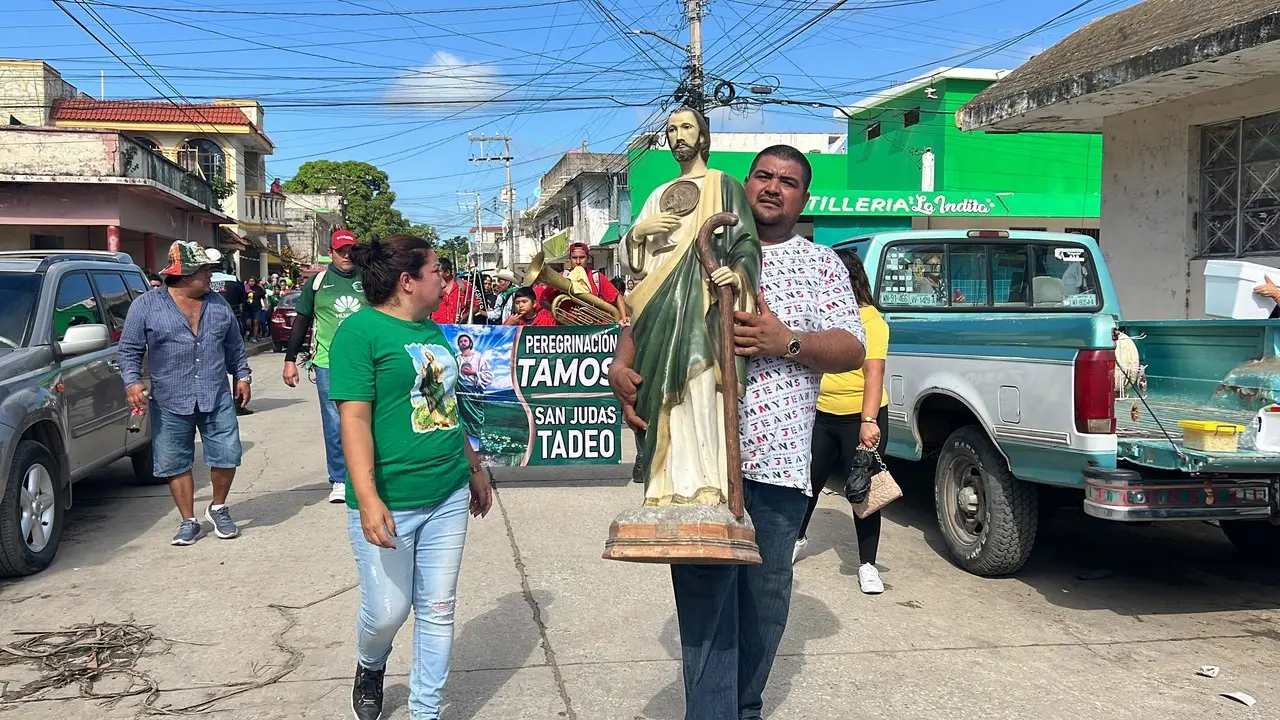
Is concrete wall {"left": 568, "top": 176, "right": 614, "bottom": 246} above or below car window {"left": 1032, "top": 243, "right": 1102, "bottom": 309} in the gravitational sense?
above

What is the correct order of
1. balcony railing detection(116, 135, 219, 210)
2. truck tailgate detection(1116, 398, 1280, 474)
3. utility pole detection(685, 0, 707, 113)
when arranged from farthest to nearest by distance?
balcony railing detection(116, 135, 219, 210) → utility pole detection(685, 0, 707, 113) → truck tailgate detection(1116, 398, 1280, 474)

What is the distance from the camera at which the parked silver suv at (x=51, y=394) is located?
204 inches

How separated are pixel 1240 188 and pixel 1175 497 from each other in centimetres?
607

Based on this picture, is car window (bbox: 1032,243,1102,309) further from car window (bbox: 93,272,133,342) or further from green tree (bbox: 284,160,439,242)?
green tree (bbox: 284,160,439,242)

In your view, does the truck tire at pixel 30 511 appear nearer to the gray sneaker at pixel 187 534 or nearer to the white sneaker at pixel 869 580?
the gray sneaker at pixel 187 534

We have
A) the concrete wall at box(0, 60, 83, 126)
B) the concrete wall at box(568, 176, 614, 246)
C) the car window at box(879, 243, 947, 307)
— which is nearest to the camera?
the car window at box(879, 243, 947, 307)

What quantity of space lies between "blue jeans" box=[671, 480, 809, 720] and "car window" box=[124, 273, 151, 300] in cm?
678

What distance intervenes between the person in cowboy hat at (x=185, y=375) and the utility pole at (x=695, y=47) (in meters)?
13.4

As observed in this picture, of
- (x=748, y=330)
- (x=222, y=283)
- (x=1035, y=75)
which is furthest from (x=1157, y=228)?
(x=222, y=283)

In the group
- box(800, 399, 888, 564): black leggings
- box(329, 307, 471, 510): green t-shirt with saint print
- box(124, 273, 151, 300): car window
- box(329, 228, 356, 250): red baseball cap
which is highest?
box(329, 228, 356, 250): red baseball cap

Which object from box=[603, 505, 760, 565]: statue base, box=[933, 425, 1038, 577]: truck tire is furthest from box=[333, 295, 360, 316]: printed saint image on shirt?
box=[603, 505, 760, 565]: statue base

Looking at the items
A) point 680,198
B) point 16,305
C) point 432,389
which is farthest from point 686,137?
point 16,305

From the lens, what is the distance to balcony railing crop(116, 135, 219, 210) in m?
20.1

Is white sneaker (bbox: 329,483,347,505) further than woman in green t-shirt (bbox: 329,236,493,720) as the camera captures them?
Yes
